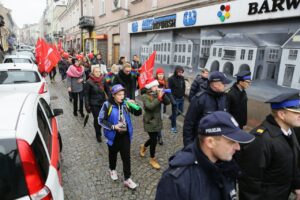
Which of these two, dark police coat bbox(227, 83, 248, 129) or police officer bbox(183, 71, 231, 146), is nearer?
police officer bbox(183, 71, 231, 146)

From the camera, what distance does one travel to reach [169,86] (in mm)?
6605

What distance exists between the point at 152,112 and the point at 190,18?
6093 millimetres

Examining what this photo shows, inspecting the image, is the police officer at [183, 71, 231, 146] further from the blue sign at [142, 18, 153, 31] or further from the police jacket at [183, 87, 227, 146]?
the blue sign at [142, 18, 153, 31]

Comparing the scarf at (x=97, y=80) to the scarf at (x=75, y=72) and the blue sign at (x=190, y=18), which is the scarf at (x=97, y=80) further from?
the blue sign at (x=190, y=18)

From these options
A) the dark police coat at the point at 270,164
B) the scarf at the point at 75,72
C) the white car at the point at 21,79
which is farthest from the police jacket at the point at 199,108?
the scarf at the point at 75,72

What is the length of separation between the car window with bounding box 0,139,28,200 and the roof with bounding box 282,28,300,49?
639cm

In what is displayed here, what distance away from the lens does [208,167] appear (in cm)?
138

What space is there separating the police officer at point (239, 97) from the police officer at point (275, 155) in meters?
1.87

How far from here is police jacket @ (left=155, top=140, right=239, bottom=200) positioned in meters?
1.36

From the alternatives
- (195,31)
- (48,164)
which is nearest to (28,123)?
(48,164)

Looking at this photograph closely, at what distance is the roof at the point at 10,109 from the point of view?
6.51 ft

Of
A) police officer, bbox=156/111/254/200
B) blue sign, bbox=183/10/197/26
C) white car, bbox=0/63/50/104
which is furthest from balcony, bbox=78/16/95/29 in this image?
police officer, bbox=156/111/254/200

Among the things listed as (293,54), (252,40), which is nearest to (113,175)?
(293,54)

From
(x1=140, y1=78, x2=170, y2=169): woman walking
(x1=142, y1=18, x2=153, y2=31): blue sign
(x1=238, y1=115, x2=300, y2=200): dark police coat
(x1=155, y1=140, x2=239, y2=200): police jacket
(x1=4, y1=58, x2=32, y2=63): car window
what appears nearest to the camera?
(x1=155, y1=140, x2=239, y2=200): police jacket
